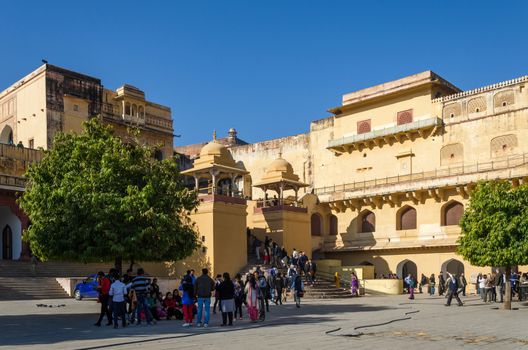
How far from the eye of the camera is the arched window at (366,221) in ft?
128

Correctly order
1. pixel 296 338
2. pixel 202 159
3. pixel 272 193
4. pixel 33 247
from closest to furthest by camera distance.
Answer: pixel 296 338 < pixel 33 247 < pixel 202 159 < pixel 272 193

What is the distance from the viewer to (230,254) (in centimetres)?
3016

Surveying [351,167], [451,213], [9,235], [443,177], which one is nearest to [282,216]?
[443,177]

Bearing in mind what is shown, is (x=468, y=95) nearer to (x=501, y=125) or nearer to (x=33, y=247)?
(x=501, y=125)

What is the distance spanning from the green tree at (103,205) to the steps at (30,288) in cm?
601

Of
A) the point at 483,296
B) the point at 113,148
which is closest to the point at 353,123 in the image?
the point at 483,296

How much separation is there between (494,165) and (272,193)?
15.7 m

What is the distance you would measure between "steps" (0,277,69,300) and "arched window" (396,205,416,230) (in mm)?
19847

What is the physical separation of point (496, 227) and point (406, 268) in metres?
14.7

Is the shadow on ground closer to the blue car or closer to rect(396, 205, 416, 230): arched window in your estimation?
the blue car

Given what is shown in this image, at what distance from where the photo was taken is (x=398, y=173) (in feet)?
128

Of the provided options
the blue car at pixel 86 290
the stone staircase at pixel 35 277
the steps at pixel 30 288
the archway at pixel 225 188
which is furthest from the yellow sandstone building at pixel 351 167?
the blue car at pixel 86 290

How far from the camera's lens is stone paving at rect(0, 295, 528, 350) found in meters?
11.7

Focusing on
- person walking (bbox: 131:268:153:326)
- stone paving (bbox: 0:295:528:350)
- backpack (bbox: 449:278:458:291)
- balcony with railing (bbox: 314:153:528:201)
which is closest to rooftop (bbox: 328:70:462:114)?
balcony with railing (bbox: 314:153:528:201)
